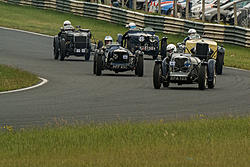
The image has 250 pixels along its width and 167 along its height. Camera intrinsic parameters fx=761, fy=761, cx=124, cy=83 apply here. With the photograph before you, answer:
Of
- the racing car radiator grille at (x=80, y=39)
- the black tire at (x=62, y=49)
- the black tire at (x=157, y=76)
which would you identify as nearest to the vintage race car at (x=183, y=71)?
the black tire at (x=157, y=76)

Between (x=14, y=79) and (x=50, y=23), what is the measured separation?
23.9 m

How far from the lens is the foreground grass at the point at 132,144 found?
8930 mm

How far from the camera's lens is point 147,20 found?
40.5 meters

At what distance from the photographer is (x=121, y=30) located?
136 ft

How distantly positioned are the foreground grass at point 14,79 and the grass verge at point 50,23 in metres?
13.8

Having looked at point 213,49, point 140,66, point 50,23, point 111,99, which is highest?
Answer: point 50,23

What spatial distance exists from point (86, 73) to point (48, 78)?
2.23m

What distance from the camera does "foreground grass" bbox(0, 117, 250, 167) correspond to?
8.93 meters

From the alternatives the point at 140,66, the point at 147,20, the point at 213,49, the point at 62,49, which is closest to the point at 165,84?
the point at 140,66

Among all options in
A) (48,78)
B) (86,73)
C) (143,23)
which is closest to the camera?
(48,78)

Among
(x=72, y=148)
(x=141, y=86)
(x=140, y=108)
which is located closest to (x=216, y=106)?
(x=140, y=108)

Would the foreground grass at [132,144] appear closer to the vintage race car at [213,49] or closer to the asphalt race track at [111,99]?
the asphalt race track at [111,99]

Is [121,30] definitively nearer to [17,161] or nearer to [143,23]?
[143,23]

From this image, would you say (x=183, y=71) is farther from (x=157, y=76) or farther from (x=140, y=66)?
(x=140, y=66)
